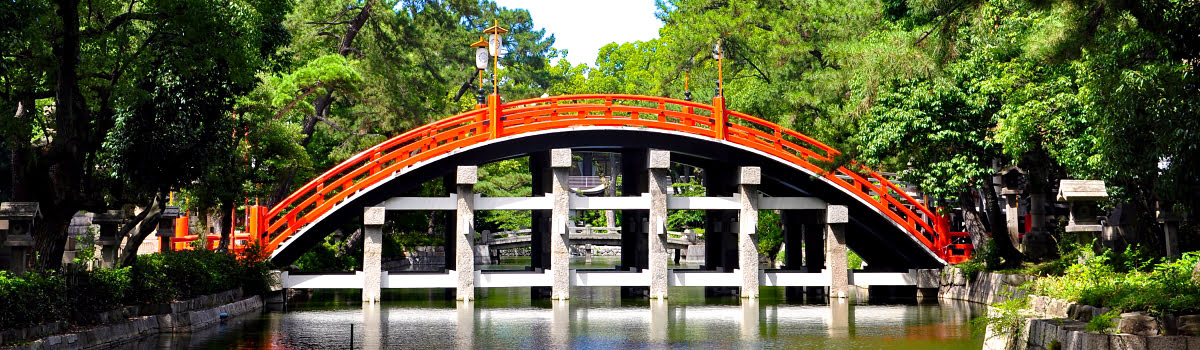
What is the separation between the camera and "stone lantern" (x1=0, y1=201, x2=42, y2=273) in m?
17.8

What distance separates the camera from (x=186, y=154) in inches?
859

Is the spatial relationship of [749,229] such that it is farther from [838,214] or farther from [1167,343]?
[1167,343]

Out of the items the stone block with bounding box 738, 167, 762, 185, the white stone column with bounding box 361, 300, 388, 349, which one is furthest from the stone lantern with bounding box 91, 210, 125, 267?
the stone block with bounding box 738, 167, 762, 185

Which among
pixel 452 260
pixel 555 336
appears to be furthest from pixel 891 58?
pixel 452 260

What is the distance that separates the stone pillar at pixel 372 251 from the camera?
29984mm

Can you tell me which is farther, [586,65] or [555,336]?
[586,65]

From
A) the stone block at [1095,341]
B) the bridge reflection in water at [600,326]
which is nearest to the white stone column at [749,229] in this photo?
the bridge reflection in water at [600,326]

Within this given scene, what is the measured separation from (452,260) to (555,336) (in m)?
12.0

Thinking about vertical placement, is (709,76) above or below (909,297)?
above

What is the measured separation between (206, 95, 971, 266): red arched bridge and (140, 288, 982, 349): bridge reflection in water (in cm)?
244

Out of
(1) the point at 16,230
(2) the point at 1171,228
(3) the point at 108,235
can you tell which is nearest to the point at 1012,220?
(2) the point at 1171,228

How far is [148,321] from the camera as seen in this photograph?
70.5 feet

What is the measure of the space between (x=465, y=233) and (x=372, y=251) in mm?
2405

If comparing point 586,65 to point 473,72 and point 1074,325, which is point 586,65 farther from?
point 1074,325
